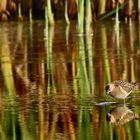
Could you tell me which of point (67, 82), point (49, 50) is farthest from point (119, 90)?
point (49, 50)

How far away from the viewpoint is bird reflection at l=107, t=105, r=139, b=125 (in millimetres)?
6367

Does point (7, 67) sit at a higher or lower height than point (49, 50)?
lower

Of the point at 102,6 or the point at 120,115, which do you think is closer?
the point at 120,115

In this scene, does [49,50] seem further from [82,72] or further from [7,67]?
[82,72]

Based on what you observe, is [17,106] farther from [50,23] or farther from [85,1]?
[50,23]

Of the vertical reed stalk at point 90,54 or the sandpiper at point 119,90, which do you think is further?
the vertical reed stalk at point 90,54

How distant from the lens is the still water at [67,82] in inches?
242

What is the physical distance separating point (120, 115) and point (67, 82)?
2.01 metres

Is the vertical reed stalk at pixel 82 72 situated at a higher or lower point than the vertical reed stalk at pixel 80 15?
lower

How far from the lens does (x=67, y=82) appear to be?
8.51 meters

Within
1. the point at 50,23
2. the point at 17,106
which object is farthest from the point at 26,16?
the point at 17,106

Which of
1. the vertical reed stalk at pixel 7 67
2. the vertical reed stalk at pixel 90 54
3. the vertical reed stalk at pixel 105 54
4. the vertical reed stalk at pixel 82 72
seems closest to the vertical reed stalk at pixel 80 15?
the vertical reed stalk at pixel 90 54

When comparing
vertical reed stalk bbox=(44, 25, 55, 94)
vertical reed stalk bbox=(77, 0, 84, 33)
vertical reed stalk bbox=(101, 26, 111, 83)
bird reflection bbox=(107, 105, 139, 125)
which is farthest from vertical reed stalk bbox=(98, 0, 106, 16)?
bird reflection bbox=(107, 105, 139, 125)

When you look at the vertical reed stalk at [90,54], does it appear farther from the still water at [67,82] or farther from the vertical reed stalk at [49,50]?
the vertical reed stalk at [49,50]
